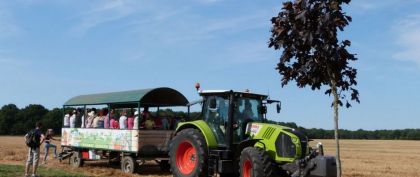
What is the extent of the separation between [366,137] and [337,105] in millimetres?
85162

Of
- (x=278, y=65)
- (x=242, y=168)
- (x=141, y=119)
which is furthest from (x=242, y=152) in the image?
(x=141, y=119)

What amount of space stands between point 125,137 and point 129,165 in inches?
33.9

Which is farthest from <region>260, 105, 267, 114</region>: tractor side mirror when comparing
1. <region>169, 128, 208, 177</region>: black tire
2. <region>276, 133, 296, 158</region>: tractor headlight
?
<region>169, 128, 208, 177</region>: black tire

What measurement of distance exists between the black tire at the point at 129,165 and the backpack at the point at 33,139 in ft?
10.3

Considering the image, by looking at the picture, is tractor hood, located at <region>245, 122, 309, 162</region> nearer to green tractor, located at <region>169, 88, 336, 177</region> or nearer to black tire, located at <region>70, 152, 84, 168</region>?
green tractor, located at <region>169, 88, 336, 177</region>

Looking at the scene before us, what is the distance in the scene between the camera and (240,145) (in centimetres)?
1223

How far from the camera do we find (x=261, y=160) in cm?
1106

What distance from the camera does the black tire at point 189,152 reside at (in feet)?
41.3

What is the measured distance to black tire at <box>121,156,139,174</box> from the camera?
53.9 ft

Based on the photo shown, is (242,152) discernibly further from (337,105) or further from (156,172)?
(156,172)

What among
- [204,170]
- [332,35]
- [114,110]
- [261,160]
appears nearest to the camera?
[332,35]

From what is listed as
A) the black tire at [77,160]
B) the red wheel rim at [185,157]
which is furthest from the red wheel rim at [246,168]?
the black tire at [77,160]

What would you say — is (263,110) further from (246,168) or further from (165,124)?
(165,124)

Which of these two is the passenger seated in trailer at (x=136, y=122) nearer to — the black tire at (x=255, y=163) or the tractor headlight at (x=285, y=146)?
the black tire at (x=255, y=163)
